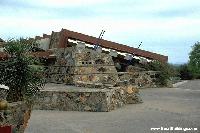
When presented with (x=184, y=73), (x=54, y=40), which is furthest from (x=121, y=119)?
(x=184, y=73)

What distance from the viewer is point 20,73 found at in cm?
1194

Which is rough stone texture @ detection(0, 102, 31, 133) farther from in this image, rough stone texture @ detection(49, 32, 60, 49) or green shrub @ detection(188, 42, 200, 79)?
rough stone texture @ detection(49, 32, 60, 49)

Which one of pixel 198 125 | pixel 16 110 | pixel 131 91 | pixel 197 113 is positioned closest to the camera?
pixel 16 110

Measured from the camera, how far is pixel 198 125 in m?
11.3

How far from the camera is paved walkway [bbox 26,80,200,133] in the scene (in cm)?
1090

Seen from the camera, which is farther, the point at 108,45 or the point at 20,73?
the point at 108,45

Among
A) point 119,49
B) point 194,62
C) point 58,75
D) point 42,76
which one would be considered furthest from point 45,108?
point 119,49

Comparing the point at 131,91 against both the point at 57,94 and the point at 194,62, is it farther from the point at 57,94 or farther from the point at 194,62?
the point at 194,62

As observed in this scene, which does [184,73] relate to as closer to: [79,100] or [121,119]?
[79,100]

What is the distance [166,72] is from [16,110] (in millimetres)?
19628

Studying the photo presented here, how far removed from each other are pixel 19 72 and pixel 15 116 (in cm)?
327

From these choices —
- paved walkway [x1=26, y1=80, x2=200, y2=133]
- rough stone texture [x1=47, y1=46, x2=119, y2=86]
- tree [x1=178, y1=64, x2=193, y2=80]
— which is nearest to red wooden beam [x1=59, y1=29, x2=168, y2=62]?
rough stone texture [x1=47, y1=46, x2=119, y2=86]

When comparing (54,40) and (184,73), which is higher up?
(54,40)

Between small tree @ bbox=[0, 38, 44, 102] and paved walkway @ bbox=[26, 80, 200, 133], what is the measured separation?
1.00 meters
